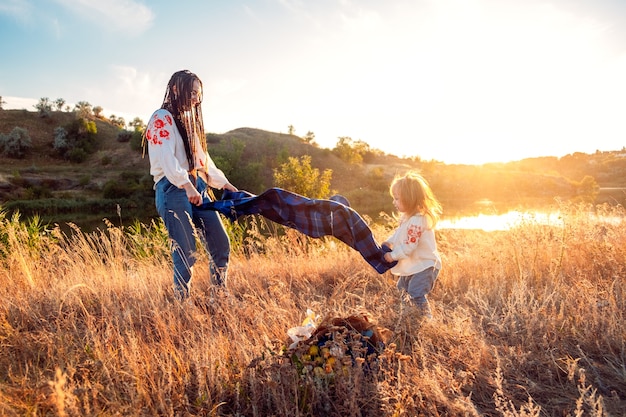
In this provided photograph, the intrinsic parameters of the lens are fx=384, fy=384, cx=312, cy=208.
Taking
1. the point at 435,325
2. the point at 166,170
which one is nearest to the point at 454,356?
the point at 435,325

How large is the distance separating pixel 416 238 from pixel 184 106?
7.35 feet

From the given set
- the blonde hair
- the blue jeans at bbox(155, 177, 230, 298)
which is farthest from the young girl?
the blue jeans at bbox(155, 177, 230, 298)

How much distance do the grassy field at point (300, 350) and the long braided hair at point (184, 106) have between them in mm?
1287

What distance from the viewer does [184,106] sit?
10.4 feet

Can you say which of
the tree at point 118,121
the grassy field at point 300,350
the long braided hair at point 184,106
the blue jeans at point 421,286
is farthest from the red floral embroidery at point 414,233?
the tree at point 118,121

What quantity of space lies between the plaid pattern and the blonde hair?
17.2 inches

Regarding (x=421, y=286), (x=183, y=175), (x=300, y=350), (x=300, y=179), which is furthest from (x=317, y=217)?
(x=300, y=179)

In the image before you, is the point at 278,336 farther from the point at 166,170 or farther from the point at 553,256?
the point at 553,256

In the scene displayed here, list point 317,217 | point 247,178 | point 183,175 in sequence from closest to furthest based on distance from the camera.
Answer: point 183,175
point 317,217
point 247,178

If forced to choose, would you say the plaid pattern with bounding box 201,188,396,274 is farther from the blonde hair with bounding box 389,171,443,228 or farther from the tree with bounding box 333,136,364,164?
the tree with bounding box 333,136,364,164

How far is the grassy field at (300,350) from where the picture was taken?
197cm

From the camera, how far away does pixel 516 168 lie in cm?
6084

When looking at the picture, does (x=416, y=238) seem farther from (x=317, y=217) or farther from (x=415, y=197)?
(x=317, y=217)

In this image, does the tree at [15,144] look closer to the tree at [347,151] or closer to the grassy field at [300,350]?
the tree at [347,151]
